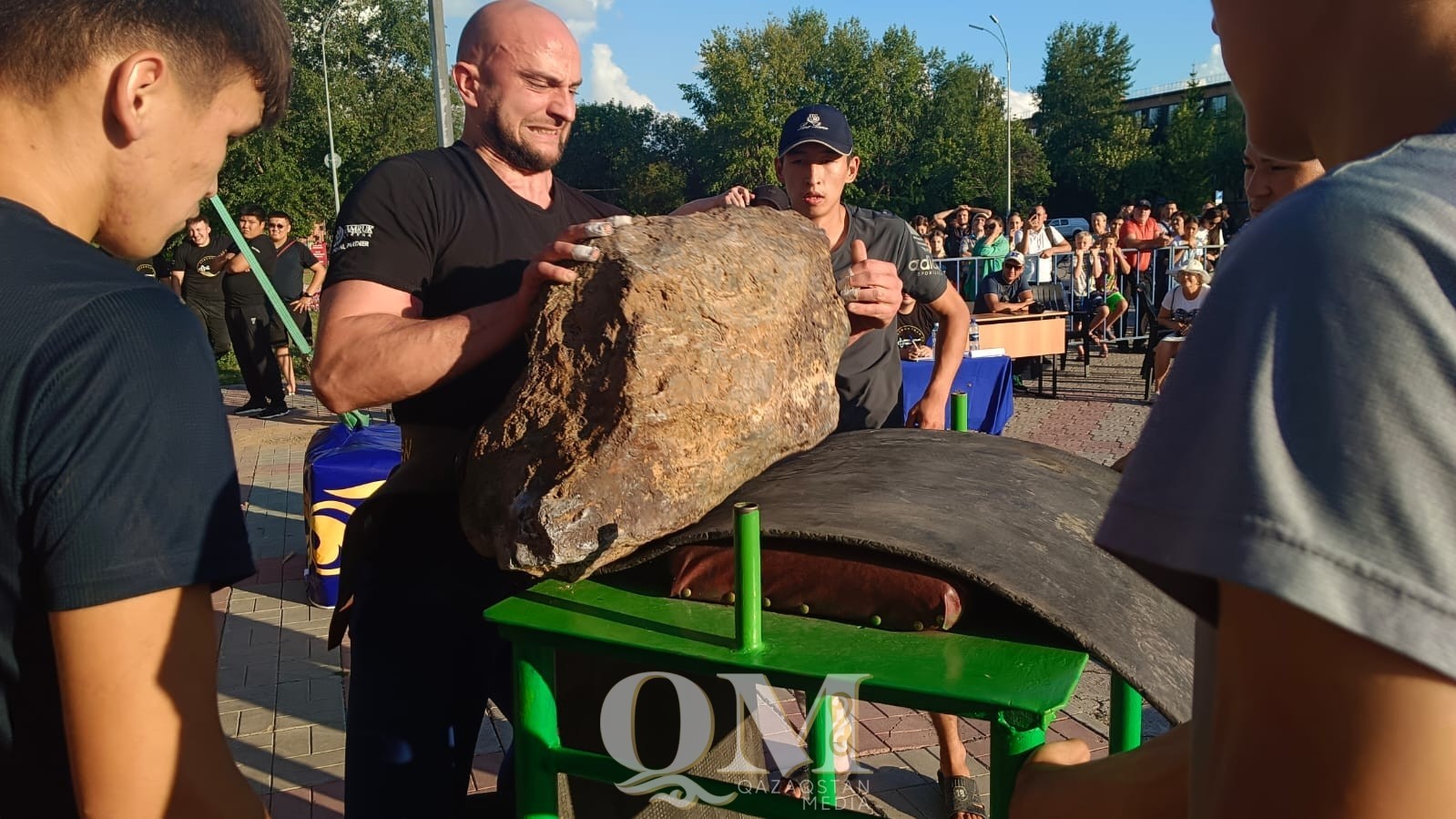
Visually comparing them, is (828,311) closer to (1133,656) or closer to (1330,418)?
(1133,656)

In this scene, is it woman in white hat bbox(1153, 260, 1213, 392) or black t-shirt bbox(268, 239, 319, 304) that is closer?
woman in white hat bbox(1153, 260, 1213, 392)

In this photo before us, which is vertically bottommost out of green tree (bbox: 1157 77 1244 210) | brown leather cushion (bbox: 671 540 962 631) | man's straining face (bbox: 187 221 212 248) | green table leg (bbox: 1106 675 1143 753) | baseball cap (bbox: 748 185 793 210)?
green table leg (bbox: 1106 675 1143 753)

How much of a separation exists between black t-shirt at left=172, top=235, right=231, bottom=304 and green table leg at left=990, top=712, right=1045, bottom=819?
11.1 metres

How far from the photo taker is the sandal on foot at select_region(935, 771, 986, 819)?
3074 mm

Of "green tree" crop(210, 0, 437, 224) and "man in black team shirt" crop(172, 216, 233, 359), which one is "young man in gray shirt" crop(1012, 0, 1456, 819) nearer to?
"man in black team shirt" crop(172, 216, 233, 359)

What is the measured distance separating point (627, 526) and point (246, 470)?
24.8 feet

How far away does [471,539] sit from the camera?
181cm

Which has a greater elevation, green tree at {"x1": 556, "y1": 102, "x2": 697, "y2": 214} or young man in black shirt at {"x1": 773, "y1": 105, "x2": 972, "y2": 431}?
green tree at {"x1": 556, "y1": 102, "x2": 697, "y2": 214}

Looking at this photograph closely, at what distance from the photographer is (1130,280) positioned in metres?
13.7

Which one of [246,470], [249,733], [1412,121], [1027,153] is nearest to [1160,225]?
[246,470]

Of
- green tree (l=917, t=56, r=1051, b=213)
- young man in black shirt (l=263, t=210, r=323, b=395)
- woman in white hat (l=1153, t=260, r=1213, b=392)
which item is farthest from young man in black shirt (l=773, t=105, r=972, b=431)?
green tree (l=917, t=56, r=1051, b=213)

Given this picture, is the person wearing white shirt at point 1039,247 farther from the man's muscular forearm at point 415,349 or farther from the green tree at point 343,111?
the green tree at point 343,111

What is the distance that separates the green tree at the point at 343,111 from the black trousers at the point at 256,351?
27.0 m

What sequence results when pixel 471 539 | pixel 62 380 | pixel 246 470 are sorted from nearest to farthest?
pixel 62 380 → pixel 471 539 → pixel 246 470
